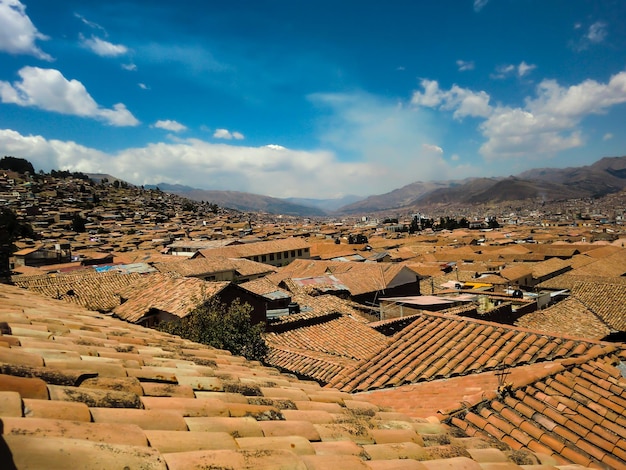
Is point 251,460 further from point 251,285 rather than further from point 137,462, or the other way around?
point 251,285

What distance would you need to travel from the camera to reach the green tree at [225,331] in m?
11.9

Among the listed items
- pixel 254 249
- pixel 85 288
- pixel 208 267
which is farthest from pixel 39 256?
pixel 85 288

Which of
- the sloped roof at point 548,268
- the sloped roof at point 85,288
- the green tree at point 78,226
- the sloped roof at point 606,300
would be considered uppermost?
the green tree at point 78,226

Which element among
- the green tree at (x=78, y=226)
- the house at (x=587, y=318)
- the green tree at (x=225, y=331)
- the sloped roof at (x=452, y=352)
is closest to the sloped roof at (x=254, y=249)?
the green tree at (x=225, y=331)

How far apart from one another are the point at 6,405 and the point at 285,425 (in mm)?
1595

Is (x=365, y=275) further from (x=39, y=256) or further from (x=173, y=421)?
(x=39, y=256)

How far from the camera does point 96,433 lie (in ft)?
5.38

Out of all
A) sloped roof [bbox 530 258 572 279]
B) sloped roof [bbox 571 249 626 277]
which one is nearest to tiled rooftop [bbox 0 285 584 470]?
sloped roof [bbox 530 258 572 279]

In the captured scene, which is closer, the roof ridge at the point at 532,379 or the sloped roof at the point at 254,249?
the roof ridge at the point at 532,379

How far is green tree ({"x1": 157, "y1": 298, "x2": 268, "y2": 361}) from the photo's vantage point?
11.9 meters

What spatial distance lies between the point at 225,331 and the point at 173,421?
10.3 m

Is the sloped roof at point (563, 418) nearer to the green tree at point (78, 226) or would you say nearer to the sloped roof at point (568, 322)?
the sloped roof at point (568, 322)

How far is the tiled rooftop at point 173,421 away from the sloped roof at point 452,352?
3282mm

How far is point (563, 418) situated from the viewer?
494cm
